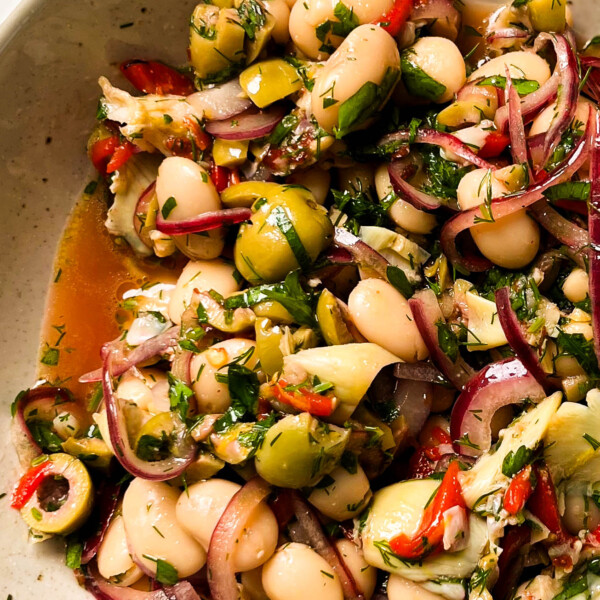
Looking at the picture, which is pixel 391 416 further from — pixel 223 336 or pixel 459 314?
pixel 223 336

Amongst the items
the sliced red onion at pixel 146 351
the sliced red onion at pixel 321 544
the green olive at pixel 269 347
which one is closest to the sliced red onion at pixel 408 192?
the green olive at pixel 269 347

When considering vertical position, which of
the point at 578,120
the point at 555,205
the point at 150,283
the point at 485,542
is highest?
the point at 578,120

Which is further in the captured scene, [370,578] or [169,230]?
[169,230]

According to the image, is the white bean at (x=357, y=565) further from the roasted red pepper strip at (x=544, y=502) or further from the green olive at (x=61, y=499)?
the green olive at (x=61, y=499)

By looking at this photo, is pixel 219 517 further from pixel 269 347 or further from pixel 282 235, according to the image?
pixel 282 235

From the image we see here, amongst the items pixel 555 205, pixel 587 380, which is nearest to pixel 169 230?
pixel 555 205

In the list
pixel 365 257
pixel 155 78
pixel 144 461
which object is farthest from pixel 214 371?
pixel 155 78

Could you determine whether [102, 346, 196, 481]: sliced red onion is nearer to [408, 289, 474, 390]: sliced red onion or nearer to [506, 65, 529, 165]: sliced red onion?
[408, 289, 474, 390]: sliced red onion
